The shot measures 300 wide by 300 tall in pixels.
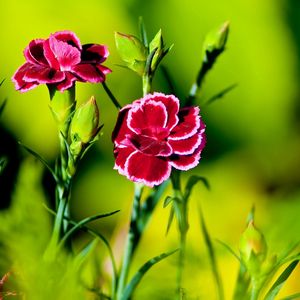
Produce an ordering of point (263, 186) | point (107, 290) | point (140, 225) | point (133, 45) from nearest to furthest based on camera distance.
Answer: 1. point (133, 45)
2. point (140, 225)
3. point (107, 290)
4. point (263, 186)

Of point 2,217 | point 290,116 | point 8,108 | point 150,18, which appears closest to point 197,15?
point 150,18

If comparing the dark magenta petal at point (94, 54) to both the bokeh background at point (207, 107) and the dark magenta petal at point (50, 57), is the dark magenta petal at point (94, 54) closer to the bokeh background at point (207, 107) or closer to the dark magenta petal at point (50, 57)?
the dark magenta petal at point (50, 57)

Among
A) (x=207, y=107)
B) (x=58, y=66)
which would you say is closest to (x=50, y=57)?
(x=58, y=66)

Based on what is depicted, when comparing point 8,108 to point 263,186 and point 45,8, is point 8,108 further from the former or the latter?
point 263,186

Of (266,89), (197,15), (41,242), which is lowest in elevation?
(266,89)

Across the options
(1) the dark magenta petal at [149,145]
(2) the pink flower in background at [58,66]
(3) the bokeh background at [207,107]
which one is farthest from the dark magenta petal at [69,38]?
(3) the bokeh background at [207,107]

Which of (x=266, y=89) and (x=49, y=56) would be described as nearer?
(x=49, y=56)
